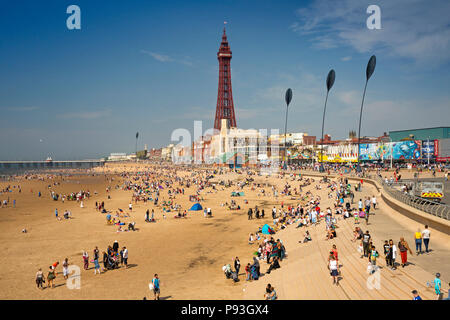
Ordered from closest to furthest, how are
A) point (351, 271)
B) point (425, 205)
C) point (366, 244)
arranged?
point (351, 271)
point (366, 244)
point (425, 205)

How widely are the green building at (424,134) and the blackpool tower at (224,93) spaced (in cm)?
5503

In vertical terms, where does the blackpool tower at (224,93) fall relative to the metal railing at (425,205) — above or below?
above

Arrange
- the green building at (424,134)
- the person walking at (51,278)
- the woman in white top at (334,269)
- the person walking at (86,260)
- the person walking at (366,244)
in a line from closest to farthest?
the woman in white top at (334,269)
the person walking at (366,244)
the person walking at (51,278)
the person walking at (86,260)
the green building at (424,134)

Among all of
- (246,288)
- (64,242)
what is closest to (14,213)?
(64,242)

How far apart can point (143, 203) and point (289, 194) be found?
15.9 meters

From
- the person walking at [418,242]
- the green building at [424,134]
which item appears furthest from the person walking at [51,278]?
the green building at [424,134]

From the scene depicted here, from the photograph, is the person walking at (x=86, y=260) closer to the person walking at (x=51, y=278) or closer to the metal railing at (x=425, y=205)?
the person walking at (x=51, y=278)

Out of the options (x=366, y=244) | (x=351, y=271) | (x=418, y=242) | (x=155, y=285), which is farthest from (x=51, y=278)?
(x=418, y=242)

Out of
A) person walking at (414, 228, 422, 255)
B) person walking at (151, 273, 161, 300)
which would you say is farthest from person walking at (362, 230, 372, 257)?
person walking at (151, 273, 161, 300)

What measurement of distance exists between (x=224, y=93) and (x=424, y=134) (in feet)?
225

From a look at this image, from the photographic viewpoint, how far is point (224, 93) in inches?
Answer: 4535

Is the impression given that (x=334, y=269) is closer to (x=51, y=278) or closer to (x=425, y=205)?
(x=425, y=205)

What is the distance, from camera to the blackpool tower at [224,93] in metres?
112

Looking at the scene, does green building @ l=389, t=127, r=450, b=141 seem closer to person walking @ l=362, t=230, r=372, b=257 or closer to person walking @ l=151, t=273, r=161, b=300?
person walking @ l=362, t=230, r=372, b=257
